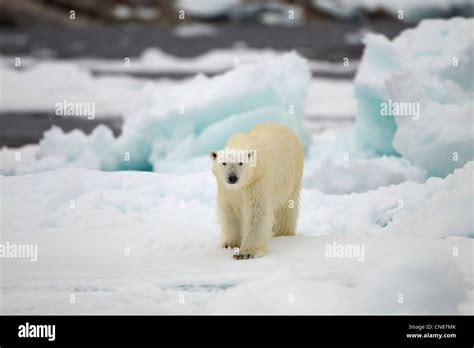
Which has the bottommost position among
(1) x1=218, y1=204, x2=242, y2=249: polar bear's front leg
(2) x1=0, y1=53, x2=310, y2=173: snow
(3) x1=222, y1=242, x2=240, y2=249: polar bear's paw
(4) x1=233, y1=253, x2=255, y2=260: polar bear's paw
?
(4) x1=233, y1=253, x2=255, y2=260: polar bear's paw

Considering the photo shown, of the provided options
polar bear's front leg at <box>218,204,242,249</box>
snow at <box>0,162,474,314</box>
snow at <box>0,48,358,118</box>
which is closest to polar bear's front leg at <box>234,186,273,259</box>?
snow at <box>0,162,474,314</box>

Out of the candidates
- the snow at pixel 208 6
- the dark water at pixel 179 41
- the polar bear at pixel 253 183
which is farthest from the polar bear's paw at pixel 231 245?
the snow at pixel 208 6

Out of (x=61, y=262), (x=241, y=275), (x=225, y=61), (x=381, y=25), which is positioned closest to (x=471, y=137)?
(x=241, y=275)

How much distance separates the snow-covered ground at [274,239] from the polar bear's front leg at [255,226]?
11cm

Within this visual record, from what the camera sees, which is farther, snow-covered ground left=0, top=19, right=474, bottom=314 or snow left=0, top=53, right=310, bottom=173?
snow left=0, top=53, right=310, bottom=173

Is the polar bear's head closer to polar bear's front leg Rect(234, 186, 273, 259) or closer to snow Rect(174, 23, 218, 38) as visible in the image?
polar bear's front leg Rect(234, 186, 273, 259)

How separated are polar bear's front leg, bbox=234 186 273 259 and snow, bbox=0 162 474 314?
0.34 ft

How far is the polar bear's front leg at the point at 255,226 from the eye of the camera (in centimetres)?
555

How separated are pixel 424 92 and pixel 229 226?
354 cm

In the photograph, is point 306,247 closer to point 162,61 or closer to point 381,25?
point 162,61

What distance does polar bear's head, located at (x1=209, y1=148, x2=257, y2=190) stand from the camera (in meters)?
5.28

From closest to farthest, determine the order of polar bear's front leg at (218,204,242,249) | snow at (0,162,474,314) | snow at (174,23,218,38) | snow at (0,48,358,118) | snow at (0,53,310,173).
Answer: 1. snow at (0,162,474,314)
2. polar bear's front leg at (218,204,242,249)
3. snow at (0,53,310,173)
4. snow at (0,48,358,118)
5. snow at (174,23,218,38)

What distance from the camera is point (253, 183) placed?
18.2 feet

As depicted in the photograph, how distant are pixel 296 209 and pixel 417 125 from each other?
2.22 m
